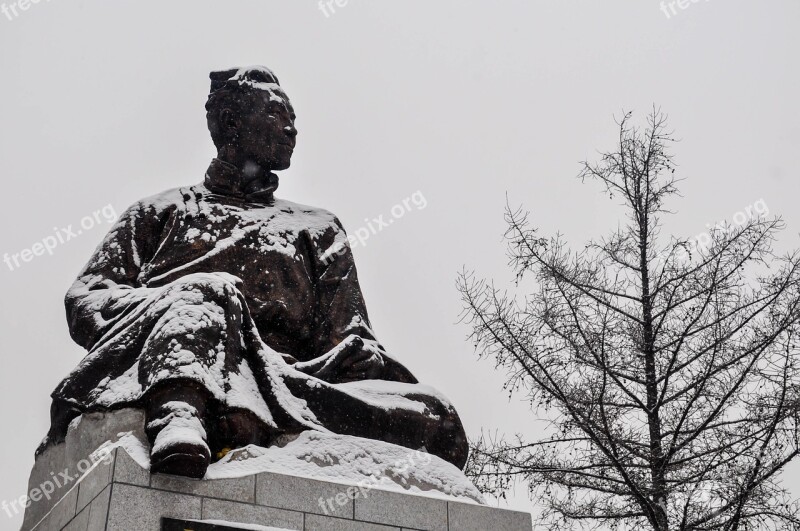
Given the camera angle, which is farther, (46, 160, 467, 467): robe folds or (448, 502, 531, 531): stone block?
(448, 502, 531, 531): stone block

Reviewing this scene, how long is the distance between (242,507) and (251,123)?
3184 mm

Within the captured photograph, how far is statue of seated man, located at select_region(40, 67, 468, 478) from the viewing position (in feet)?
16.5

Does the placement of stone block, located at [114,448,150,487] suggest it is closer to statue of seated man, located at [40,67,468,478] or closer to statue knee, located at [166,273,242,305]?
statue of seated man, located at [40,67,468,478]

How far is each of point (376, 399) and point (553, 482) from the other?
257 centimetres

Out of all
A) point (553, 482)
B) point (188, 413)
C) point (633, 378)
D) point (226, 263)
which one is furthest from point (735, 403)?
point (188, 413)

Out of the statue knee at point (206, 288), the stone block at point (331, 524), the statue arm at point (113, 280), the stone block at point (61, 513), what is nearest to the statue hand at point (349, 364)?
the statue knee at point (206, 288)

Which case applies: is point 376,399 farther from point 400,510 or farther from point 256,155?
point 256,155

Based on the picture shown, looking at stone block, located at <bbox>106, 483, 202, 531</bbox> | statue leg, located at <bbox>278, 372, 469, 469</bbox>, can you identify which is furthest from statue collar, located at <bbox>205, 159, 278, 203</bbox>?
stone block, located at <bbox>106, 483, 202, 531</bbox>

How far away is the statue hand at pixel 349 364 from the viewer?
6047mm

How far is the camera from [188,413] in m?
4.79

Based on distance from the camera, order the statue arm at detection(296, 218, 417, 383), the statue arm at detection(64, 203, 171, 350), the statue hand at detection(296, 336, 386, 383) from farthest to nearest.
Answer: the statue arm at detection(296, 218, 417, 383)
the statue hand at detection(296, 336, 386, 383)
the statue arm at detection(64, 203, 171, 350)

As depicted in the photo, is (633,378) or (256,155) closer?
(256,155)

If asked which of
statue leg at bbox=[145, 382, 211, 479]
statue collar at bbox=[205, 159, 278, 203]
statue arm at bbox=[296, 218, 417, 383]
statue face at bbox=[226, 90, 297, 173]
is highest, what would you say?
statue face at bbox=[226, 90, 297, 173]

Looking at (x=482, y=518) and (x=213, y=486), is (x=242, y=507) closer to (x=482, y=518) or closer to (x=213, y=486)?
(x=213, y=486)
